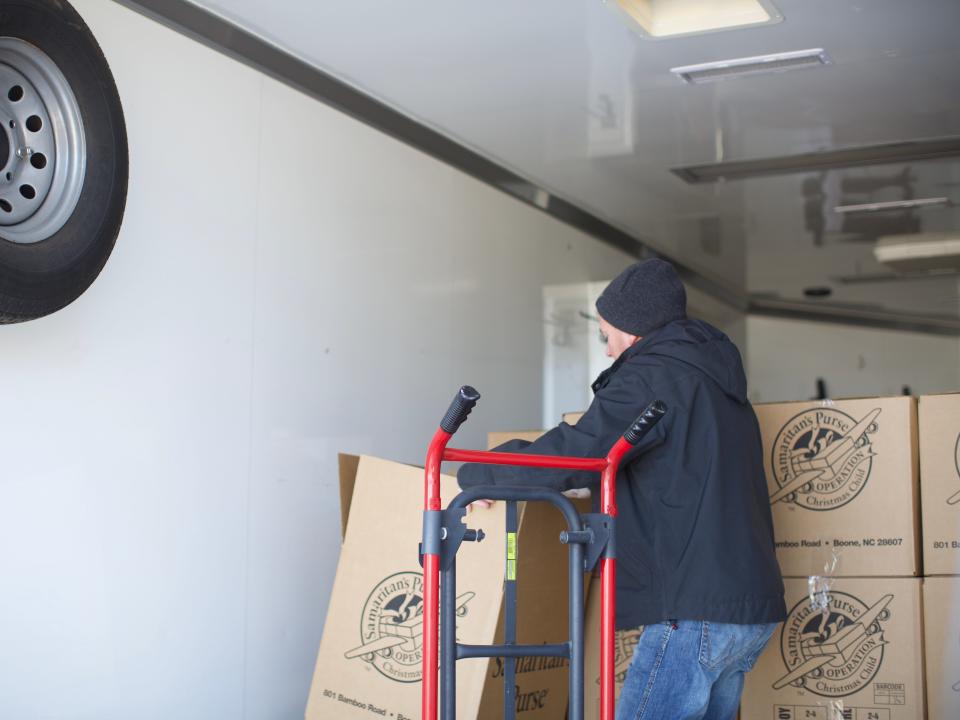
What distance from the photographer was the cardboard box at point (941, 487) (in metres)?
2.67

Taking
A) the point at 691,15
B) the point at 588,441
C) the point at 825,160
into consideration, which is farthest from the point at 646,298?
the point at 825,160

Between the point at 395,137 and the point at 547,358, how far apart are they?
178 cm

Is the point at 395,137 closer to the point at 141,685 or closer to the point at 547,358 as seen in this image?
the point at 547,358

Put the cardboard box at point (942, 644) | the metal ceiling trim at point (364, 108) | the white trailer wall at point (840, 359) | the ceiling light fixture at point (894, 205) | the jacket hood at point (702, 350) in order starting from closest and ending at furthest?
the jacket hood at point (702, 350), the cardboard box at point (942, 644), the metal ceiling trim at point (364, 108), the ceiling light fixture at point (894, 205), the white trailer wall at point (840, 359)

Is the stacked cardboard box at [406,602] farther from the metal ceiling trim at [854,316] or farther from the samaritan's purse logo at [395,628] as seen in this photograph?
the metal ceiling trim at [854,316]

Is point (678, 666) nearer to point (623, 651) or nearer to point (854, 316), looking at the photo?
point (623, 651)

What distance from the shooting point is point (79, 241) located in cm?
249

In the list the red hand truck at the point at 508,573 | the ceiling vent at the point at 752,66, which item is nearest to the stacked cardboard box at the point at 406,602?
the red hand truck at the point at 508,573

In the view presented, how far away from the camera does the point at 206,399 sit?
3.08 m

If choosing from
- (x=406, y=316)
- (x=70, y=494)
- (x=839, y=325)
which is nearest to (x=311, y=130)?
(x=406, y=316)

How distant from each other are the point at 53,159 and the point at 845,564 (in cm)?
216

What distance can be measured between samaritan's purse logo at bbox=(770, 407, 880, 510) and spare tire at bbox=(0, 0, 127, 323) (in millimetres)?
1784

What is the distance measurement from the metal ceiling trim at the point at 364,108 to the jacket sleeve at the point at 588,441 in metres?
1.66

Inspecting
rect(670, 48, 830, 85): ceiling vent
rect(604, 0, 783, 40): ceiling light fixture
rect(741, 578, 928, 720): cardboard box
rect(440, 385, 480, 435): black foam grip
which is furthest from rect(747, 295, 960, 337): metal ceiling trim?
rect(440, 385, 480, 435): black foam grip
